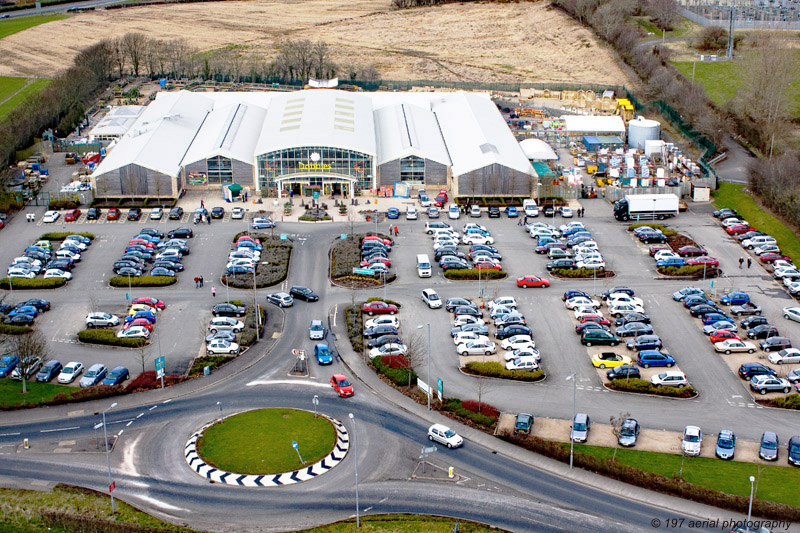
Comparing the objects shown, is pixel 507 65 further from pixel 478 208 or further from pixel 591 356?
pixel 591 356

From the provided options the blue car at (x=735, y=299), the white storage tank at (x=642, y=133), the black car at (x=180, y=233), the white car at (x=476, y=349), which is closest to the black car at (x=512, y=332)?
the white car at (x=476, y=349)

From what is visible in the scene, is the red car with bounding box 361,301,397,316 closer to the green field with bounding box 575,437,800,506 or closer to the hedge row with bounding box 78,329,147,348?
the hedge row with bounding box 78,329,147,348

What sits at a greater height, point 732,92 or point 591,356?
point 732,92

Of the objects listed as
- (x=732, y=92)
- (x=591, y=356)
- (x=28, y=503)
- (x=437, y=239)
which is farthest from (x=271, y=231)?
(x=732, y=92)

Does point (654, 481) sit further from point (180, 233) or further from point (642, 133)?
point (642, 133)

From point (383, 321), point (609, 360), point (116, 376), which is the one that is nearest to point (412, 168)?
point (383, 321)

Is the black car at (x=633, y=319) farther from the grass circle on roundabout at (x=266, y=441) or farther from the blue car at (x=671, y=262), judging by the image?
the grass circle on roundabout at (x=266, y=441)
